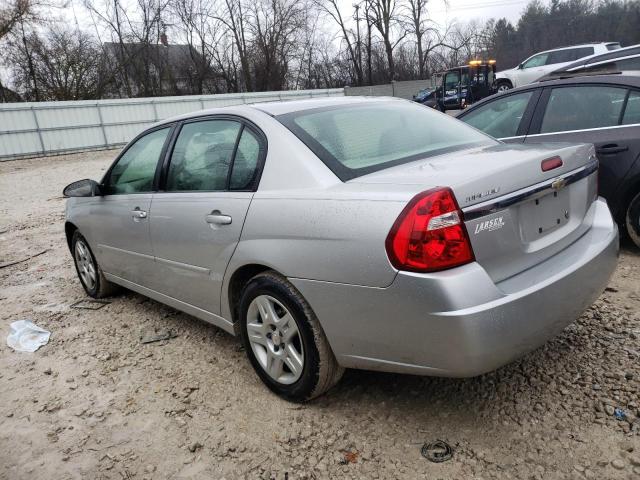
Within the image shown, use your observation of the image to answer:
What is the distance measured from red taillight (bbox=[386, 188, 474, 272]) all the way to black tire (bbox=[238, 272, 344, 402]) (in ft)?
2.01

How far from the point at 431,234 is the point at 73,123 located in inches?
901

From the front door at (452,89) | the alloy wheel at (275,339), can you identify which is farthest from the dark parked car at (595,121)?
the front door at (452,89)

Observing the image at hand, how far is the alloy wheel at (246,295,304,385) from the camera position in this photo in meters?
2.57

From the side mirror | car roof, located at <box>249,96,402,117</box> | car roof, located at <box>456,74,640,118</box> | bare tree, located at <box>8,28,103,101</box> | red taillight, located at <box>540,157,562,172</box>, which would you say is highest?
bare tree, located at <box>8,28,103,101</box>

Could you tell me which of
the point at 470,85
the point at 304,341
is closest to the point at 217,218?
the point at 304,341

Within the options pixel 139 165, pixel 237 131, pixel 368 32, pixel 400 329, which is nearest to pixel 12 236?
pixel 139 165

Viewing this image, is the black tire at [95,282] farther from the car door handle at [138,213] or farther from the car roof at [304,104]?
the car roof at [304,104]

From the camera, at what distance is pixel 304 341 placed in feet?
8.06

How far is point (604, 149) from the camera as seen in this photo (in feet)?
13.6

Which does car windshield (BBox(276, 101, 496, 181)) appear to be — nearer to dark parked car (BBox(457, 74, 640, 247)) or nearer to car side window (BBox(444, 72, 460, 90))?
dark parked car (BBox(457, 74, 640, 247))

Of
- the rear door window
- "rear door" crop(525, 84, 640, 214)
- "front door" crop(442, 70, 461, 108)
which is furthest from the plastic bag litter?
"front door" crop(442, 70, 461, 108)

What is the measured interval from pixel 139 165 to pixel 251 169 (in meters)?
1.42

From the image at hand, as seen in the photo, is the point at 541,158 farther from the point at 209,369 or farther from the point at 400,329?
the point at 209,369

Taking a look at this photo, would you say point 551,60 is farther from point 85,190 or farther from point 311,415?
point 311,415
